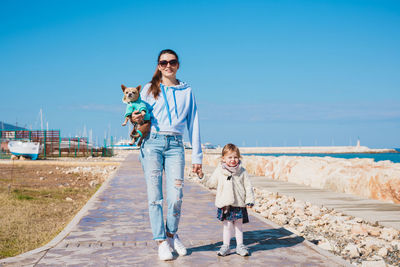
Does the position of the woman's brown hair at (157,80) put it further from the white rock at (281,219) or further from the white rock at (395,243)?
the white rock at (281,219)

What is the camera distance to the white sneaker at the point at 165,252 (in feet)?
14.2

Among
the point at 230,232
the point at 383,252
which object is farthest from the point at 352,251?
the point at 230,232

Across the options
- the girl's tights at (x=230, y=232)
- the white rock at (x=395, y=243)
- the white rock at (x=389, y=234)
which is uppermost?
the girl's tights at (x=230, y=232)

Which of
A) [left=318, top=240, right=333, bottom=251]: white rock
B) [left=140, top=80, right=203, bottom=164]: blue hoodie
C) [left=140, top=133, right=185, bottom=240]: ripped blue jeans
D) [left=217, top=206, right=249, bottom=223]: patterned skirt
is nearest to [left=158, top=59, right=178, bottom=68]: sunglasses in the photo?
[left=140, top=80, right=203, bottom=164]: blue hoodie

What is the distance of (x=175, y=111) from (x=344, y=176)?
27.1ft

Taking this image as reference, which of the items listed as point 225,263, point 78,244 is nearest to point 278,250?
point 225,263

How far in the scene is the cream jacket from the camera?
15.6ft

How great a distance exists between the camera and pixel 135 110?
431cm

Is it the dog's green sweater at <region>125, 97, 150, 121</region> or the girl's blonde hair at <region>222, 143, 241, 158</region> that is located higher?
the dog's green sweater at <region>125, 97, 150, 121</region>

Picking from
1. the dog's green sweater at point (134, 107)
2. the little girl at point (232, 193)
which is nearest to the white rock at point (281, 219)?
the little girl at point (232, 193)

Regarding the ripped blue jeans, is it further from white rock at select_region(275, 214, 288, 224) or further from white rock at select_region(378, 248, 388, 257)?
white rock at select_region(275, 214, 288, 224)

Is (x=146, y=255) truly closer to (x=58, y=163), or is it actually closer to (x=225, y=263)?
(x=225, y=263)

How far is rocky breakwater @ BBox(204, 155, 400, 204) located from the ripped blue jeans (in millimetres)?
6445

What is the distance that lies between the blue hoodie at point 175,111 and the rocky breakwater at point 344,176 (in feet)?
20.5
